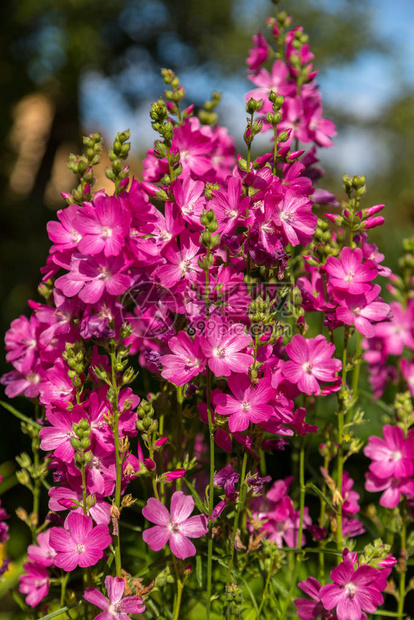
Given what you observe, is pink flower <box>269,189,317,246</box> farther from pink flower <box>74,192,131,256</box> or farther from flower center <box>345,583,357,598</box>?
flower center <box>345,583,357,598</box>

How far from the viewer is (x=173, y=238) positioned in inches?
48.0

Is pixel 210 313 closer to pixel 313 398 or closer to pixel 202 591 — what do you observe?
pixel 313 398

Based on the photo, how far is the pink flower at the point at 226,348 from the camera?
1080 mm

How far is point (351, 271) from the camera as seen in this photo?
4.17ft

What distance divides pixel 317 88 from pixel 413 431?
112cm

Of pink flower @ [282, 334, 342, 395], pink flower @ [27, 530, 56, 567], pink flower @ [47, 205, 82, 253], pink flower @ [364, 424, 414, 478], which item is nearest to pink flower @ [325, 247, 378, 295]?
pink flower @ [282, 334, 342, 395]

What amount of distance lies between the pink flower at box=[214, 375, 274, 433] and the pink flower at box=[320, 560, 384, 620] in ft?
1.24

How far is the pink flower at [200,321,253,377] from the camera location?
1.08 m

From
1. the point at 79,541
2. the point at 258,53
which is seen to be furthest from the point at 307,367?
the point at 258,53

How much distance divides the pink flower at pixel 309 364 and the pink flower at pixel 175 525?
1.11ft

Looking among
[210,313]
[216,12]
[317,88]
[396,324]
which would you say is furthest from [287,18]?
[216,12]

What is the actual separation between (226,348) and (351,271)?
14.0 inches

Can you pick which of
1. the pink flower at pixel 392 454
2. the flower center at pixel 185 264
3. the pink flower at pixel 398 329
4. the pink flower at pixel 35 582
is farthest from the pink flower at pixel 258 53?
the pink flower at pixel 35 582

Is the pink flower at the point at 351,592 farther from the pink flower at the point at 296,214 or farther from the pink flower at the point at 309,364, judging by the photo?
the pink flower at the point at 296,214
